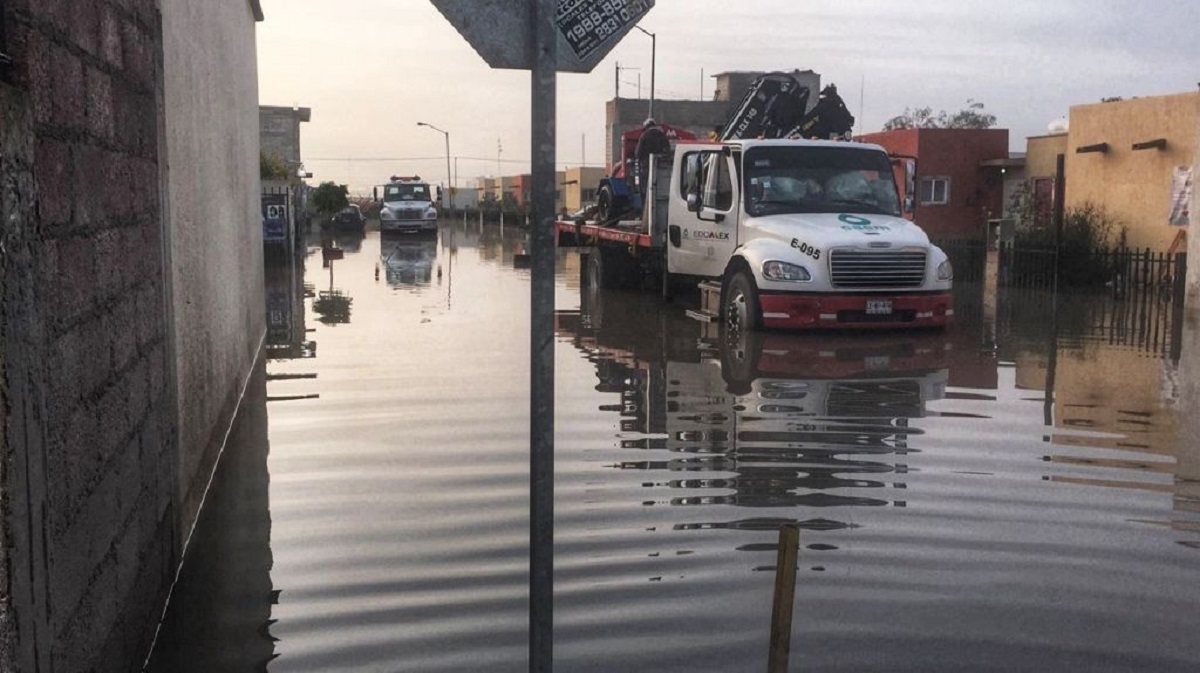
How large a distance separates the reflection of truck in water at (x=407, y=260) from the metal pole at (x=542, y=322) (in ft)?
72.8

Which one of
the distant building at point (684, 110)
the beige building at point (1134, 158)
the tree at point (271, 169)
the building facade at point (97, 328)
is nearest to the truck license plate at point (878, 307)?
the building facade at point (97, 328)

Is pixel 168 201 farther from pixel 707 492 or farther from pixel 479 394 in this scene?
pixel 479 394

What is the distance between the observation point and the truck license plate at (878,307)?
1547cm

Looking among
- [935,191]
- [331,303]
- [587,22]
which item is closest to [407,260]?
[331,303]

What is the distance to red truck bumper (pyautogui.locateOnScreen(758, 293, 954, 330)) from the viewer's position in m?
15.4

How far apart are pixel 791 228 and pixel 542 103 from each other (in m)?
12.6

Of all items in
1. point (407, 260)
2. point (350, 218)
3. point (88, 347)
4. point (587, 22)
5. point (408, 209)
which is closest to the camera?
point (587, 22)

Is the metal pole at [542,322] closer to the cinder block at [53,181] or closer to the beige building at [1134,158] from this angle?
the cinder block at [53,181]

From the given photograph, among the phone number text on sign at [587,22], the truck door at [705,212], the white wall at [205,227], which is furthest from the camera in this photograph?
the truck door at [705,212]

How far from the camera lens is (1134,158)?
94.8ft

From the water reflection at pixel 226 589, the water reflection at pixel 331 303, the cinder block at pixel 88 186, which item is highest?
the cinder block at pixel 88 186

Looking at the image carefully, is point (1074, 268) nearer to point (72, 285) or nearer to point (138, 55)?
point (138, 55)

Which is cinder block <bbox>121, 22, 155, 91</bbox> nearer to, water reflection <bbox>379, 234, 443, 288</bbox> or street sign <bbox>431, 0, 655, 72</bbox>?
street sign <bbox>431, 0, 655, 72</bbox>

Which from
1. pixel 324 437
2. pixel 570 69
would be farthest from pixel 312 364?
pixel 570 69
